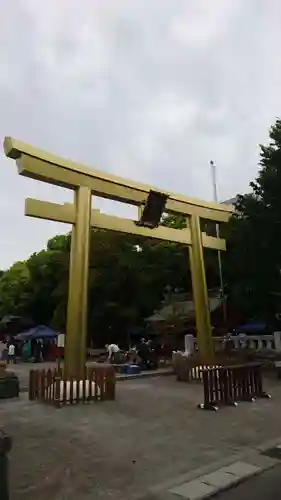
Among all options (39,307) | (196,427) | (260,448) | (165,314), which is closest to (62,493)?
(260,448)

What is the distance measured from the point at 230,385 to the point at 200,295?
18.9 ft

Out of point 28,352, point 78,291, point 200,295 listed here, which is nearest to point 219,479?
point 78,291

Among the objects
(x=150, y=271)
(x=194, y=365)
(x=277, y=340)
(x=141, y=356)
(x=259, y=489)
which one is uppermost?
(x=150, y=271)

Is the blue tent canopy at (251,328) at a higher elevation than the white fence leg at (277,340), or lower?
higher

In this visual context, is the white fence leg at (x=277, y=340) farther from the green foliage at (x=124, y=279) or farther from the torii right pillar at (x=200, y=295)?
the green foliage at (x=124, y=279)

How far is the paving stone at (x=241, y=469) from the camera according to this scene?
5.98m

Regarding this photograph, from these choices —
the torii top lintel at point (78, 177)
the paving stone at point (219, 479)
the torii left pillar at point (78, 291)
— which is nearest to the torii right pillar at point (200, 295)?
the torii top lintel at point (78, 177)

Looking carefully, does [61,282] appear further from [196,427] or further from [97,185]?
[196,427]

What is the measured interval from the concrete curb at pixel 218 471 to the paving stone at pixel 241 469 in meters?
0.02

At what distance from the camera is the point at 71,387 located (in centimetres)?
1110

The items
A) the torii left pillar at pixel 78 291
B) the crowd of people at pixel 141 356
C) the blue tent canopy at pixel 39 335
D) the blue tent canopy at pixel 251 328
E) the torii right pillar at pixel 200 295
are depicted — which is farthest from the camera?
the blue tent canopy at pixel 39 335

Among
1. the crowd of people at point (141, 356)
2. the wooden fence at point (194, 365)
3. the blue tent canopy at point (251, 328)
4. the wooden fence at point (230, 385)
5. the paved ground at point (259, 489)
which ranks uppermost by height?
the blue tent canopy at point (251, 328)

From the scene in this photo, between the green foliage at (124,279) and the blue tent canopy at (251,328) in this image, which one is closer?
the blue tent canopy at (251,328)

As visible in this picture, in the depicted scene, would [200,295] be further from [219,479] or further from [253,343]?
[219,479]
